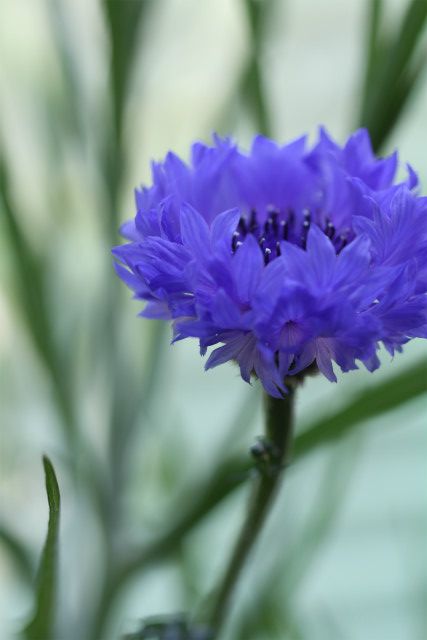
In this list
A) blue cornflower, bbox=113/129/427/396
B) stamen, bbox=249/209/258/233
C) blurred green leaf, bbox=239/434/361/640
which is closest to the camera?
blue cornflower, bbox=113/129/427/396

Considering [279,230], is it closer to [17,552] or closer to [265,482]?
[265,482]

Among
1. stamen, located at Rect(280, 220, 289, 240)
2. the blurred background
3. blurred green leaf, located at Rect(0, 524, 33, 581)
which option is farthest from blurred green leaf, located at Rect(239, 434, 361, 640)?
stamen, located at Rect(280, 220, 289, 240)

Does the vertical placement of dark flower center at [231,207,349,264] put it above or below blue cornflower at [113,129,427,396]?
above

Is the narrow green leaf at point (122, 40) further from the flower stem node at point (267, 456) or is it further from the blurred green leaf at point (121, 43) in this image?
the flower stem node at point (267, 456)

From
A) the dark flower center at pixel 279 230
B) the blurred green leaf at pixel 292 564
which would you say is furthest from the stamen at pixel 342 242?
the blurred green leaf at pixel 292 564

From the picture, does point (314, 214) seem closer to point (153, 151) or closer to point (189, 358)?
point (153, 151)

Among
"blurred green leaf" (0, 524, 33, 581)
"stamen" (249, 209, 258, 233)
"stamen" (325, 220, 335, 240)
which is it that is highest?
"stamen" (249, 209, 258, 233)

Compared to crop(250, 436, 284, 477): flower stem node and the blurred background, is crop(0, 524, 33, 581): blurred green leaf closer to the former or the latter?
the blurred background
